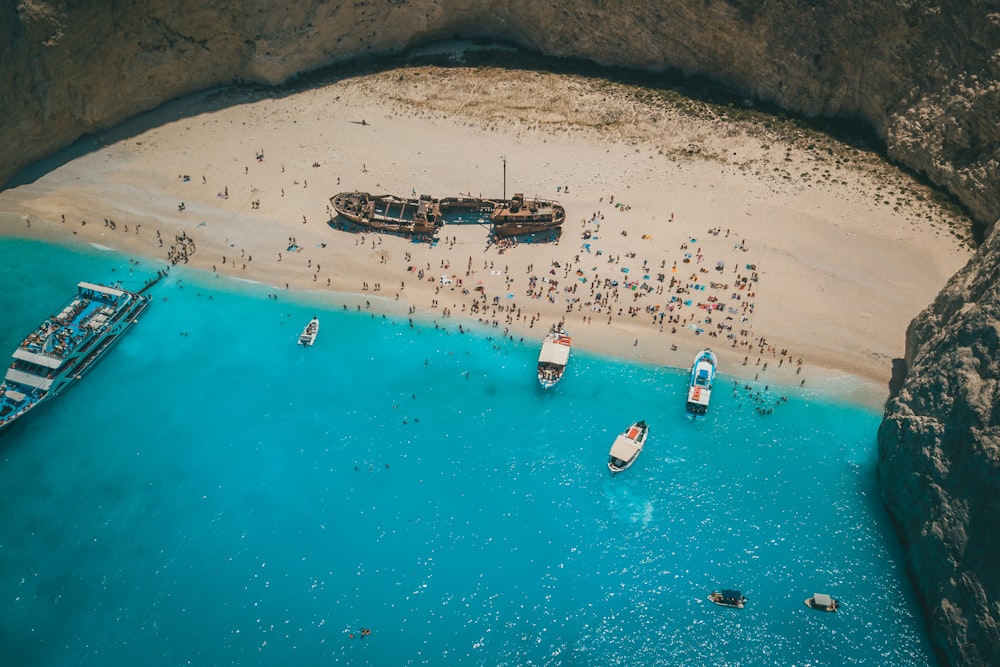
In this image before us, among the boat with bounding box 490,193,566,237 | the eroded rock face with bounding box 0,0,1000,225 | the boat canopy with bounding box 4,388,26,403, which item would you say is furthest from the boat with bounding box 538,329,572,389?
the eroded rock face with bounding box 0,0,1000,225

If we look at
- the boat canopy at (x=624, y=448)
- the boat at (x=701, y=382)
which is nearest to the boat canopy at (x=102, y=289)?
the boat canopy at (x=624, y=448)

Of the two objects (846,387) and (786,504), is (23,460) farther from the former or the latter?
(846,387)

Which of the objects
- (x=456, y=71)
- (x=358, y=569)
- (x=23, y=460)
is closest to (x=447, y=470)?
(x=358, y=569)

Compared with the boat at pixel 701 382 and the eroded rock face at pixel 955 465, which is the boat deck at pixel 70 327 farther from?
the eroded rock face at pixel 955 465

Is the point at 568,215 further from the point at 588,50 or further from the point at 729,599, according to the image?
the point at 729,599

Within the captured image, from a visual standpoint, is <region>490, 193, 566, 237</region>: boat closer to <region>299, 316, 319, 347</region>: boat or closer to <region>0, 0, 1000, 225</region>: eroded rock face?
<region>299, 316, 319, 347</region>: boat

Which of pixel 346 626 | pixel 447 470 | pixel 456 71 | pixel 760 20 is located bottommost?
pixel 346 626

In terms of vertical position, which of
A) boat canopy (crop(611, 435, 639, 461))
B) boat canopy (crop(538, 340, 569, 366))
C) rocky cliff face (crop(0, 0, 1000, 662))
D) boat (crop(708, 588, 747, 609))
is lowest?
boat (crop(708, 588, 747, 609))
